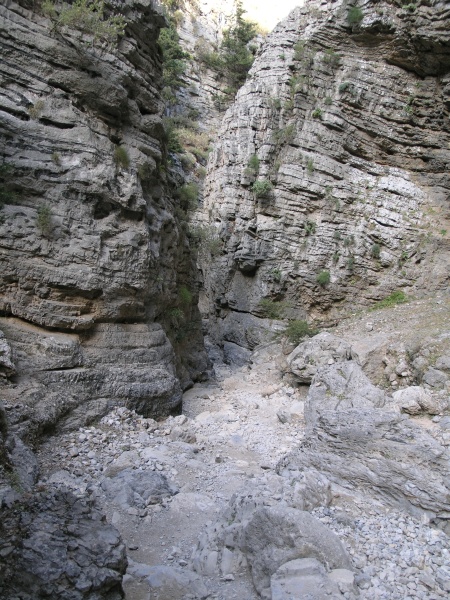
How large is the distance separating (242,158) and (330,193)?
485 cm

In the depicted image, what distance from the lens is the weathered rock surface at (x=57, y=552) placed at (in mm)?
2955

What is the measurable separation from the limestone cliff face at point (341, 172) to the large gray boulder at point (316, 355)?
6.04 meters

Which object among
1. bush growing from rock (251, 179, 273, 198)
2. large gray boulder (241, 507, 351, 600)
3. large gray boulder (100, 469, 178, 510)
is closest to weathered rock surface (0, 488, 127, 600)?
large gray boulder (241, 507, 351, 600)

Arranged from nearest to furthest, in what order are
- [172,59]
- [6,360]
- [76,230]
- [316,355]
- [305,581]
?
[305,581] < [6,360] < [76,230] < [316,355] < [172,59]

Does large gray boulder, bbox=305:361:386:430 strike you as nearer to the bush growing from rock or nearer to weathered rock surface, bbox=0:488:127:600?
weathered rock surface, bbox=0:488:127:600

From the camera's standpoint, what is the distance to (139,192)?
898cm

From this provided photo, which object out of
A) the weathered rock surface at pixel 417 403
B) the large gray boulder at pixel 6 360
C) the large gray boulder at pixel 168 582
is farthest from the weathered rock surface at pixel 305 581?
the large gray boulder at pixel 6 360

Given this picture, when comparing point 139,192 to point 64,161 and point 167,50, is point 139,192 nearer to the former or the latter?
point 64,161

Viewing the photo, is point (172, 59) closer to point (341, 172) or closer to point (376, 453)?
point (341, 172)

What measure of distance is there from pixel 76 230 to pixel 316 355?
7515mm

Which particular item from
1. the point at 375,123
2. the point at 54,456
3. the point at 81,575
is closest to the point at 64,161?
the point at 54,456

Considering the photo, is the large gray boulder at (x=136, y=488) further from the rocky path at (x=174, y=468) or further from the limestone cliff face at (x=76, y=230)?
the limestone cliff face at (x=76, y=230)

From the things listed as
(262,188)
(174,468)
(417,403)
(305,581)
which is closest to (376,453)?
(417,403)

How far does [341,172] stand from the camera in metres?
18.2
